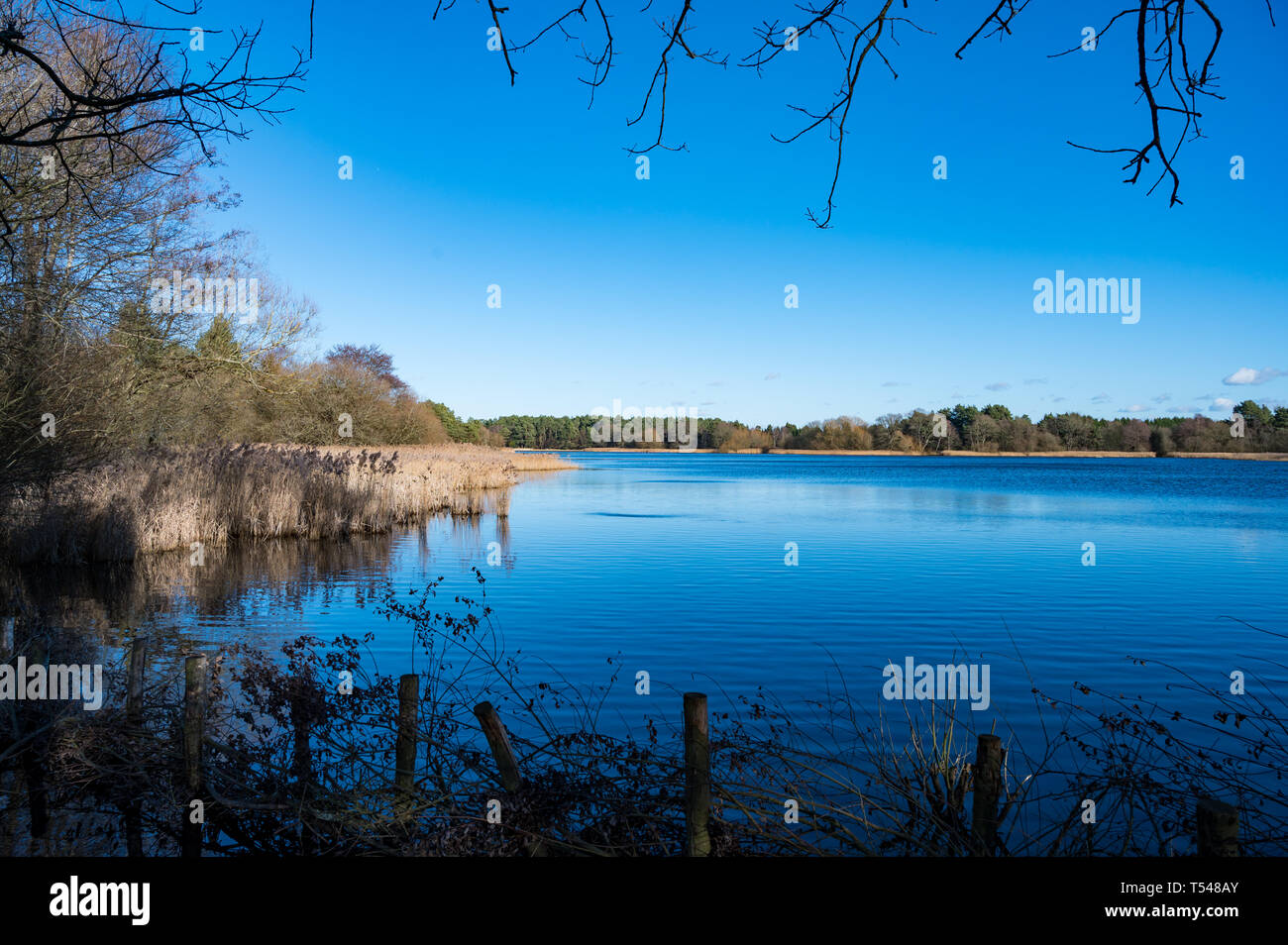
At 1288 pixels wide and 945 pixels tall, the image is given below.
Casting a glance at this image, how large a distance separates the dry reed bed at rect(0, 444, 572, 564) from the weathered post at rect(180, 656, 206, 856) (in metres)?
10.9

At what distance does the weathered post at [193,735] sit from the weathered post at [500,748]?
1740 millimetres

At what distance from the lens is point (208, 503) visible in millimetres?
19219

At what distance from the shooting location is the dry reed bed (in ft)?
48.9

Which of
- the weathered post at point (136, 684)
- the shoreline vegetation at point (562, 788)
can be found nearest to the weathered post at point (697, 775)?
the shoreline vegetation at point (562, 788)

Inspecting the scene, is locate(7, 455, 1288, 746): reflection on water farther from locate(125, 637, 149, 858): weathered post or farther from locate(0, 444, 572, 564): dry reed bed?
locate(125, 637, 149, 858): weathered post

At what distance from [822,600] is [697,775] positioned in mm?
10073

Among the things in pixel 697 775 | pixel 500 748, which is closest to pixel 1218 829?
pixel 697 775

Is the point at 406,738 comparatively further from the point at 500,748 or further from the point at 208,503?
the point at 208,503

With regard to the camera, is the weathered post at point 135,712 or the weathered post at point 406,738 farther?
the weathered post at point 135,712

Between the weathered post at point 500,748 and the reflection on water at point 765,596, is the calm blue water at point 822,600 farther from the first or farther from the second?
the weathered post at point 500,748

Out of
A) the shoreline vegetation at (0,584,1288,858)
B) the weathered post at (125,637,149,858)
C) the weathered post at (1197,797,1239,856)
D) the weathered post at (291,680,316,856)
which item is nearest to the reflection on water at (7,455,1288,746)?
the shoreline vegetation at (0,584,1288,858)

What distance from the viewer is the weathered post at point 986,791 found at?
370 centimetres

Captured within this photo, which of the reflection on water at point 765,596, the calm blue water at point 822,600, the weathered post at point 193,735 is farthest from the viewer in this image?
the reflection on water at point 765,596

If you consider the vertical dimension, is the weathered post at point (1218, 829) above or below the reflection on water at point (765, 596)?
above
